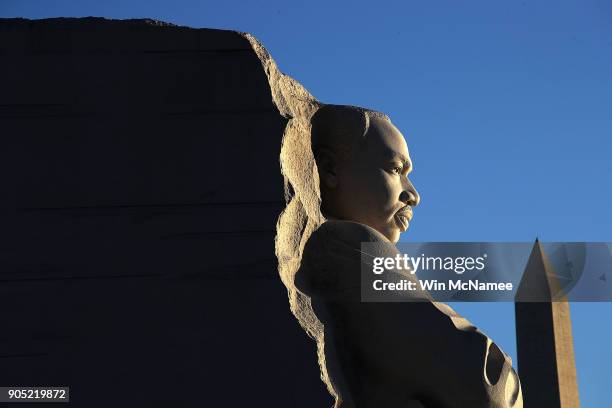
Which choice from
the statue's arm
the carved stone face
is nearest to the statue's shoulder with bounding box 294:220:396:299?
the statue's arm

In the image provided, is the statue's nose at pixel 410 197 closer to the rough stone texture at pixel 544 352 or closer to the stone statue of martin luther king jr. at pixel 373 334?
the stone statue of martin luther king jr. at pixel 373 334

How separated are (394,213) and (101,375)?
1.35 meters

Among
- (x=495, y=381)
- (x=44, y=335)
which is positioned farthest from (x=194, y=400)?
(x=495, y=381)

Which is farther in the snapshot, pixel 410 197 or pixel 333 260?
pixel 410 197

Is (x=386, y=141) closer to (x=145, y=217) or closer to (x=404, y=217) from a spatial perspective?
(x=404, y=217)

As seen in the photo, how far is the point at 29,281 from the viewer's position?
3240 mm

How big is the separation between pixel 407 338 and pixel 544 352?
15209 mm

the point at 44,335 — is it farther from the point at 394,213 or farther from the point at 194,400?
the point at 394,213

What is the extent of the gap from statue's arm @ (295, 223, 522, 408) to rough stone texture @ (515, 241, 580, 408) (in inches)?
561

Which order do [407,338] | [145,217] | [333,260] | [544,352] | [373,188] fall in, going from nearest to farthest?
[145,217], [407,338], [333,260], [373,188], [544,352]

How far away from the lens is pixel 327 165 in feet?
13.3

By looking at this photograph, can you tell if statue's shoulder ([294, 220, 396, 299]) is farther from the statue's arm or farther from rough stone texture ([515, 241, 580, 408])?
rough stone texture ([515, 241, 580, 408])

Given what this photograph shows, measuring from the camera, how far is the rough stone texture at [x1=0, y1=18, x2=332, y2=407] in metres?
3.14

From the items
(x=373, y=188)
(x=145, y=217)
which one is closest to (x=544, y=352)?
(x=373, y=188)
